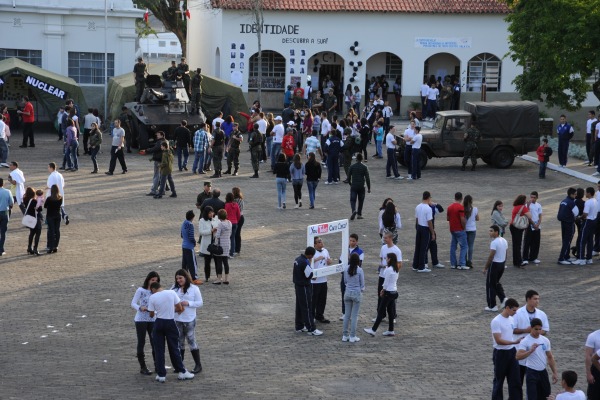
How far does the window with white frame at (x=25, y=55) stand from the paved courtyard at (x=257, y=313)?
51.5 feet

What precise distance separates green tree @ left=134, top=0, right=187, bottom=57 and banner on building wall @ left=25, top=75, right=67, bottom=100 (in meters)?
20.7

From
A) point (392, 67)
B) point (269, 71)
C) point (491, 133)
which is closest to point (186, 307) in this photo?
point (491, 133)

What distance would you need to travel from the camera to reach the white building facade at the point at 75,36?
40.5 m

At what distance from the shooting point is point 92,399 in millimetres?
12906

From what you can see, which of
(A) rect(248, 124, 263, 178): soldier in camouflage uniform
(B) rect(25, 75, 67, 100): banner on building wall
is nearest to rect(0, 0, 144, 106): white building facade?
(B) rect(25, 75, 67, 100): banner on building wall

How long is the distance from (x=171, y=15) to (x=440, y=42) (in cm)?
1986

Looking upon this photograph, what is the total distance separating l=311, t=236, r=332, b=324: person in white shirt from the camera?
53.0ft

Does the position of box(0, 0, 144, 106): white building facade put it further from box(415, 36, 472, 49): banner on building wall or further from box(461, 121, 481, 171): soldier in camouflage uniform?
box(461, 121, 481, 171): soldier in camouflage uniform

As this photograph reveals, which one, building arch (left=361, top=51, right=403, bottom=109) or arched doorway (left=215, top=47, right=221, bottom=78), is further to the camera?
building arch (left=361, top=51, right=403, bottom=109)

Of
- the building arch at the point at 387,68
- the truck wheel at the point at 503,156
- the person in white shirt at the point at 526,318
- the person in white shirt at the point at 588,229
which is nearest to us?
the person in white shirt at the point at 526,318

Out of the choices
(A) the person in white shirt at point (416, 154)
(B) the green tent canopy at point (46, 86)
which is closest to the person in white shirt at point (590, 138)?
(A) the person in white shirt at point (416, 154)

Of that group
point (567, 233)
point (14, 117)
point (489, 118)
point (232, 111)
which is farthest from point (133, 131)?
point (567, 233)

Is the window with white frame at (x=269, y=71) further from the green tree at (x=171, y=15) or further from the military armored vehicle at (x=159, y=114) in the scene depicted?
the green tree at (x=171, y=15)

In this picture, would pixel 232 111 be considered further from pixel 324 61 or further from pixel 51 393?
pixel 51 393
